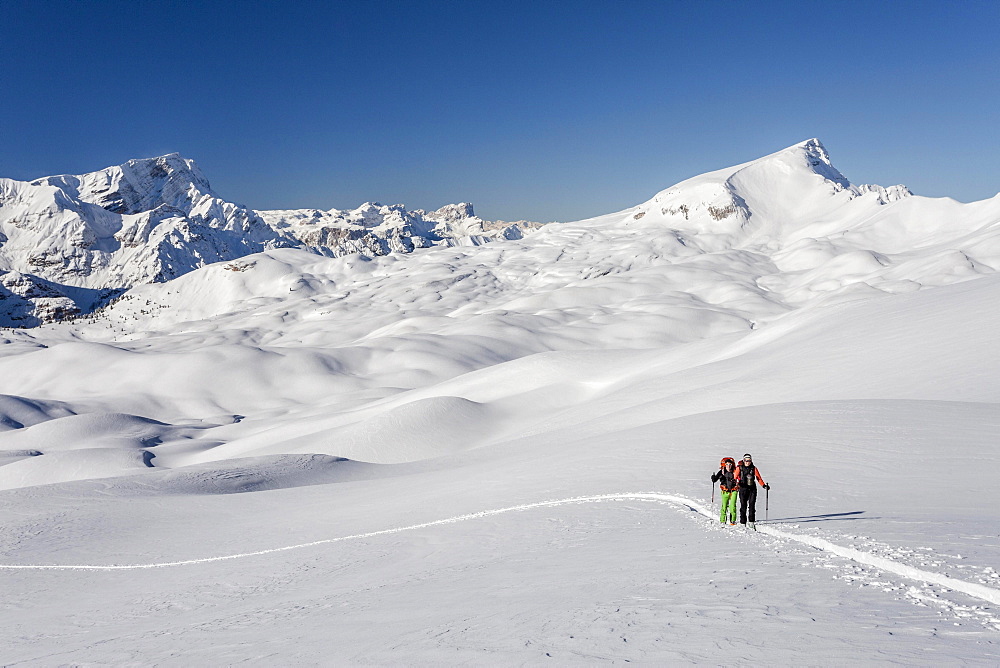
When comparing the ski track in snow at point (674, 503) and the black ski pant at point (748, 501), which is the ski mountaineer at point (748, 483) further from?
the ski track in snow at point (674, 503)

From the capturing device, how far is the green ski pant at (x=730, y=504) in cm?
1134

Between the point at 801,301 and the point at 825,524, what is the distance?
116 m

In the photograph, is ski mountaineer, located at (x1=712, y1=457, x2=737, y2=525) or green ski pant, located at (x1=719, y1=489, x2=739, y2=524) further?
green ski pant, located at (x1=719, y1=489, x2=739, y2=524)

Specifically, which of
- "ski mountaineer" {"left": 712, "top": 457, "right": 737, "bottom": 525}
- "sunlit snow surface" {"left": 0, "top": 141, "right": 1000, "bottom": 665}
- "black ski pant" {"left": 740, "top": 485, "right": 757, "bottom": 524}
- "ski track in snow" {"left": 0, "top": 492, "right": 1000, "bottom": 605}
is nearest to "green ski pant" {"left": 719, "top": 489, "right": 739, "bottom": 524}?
"ski mountaineer" {"left": 712, "top": 457, "right": 737, "bottom": 525}

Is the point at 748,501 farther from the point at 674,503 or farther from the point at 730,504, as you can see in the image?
the point at 674,503

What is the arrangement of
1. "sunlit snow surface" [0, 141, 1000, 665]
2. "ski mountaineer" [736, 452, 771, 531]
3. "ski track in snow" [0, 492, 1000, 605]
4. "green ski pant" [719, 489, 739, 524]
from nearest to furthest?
"sunlit snow surface" [0, 141, 1000, 665]
"ski track in snow" [0, 492, 1000, 605]
"ski mountaineer" [736, 452, 771, 531]
"green ski pant" [719, 489, 739, 524]

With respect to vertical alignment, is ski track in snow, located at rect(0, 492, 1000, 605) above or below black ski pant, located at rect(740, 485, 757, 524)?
below

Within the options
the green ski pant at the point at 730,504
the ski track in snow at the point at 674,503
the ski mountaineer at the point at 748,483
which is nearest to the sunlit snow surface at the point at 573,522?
the ski track in snow at the point at 674,503

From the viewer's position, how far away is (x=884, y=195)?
19650 centimetres

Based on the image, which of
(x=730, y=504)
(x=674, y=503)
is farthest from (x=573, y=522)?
(x=730, y=504)

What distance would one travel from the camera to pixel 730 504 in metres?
11.6

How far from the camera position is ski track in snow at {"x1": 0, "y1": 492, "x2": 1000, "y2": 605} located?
7.34 metres

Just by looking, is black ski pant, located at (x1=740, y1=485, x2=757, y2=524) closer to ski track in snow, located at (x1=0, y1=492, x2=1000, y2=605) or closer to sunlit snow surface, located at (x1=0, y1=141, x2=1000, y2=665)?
ski track in snow, located at (x1=0, y1=492, x2=1000, y2=605)

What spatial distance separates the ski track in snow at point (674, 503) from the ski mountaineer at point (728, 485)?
53 centimetres
